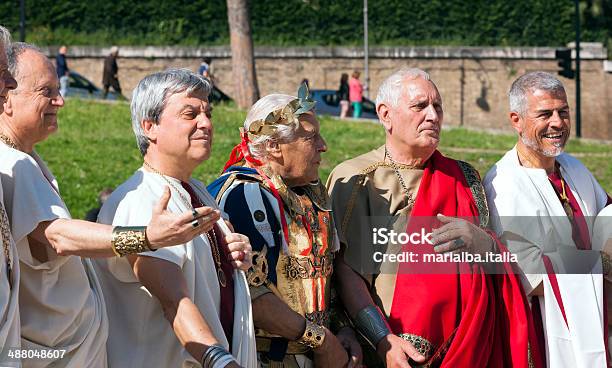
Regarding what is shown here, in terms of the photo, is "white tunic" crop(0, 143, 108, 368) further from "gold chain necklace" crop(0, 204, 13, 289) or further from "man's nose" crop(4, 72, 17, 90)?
"man's nose" crop(4, 72, 17, 90)

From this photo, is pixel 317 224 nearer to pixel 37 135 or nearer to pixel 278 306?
pixel 278 306

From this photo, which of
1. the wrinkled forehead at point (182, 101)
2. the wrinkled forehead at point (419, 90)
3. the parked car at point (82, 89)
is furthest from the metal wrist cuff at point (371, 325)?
the parked car at point (82, 89)

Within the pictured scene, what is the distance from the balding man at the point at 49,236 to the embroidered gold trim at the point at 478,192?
6.74 ft

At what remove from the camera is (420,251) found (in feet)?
18.7

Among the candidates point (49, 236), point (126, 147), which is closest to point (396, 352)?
point (49, 236)

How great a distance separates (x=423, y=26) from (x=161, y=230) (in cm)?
3368

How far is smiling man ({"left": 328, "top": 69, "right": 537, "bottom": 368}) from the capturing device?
5488mm

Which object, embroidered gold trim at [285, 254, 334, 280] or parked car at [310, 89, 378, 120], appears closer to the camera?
embroidered gold trim at [285, 254, 334, 280]

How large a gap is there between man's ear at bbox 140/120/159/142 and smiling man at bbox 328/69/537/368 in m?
1.36

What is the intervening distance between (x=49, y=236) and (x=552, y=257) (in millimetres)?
2682

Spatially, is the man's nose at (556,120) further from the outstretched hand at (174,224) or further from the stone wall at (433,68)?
the stone wall at (433,68)

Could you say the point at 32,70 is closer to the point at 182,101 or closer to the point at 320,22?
the point at 182,101

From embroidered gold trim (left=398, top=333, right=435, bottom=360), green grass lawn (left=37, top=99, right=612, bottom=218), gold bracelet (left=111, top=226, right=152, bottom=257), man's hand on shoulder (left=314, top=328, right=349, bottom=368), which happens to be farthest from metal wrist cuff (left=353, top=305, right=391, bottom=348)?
green grass lawn (left=37, top=99, right=612, bottom=218)

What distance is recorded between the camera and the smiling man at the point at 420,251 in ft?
18.0
